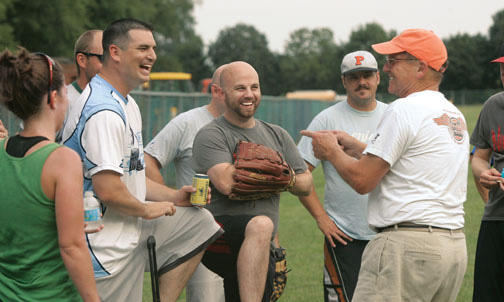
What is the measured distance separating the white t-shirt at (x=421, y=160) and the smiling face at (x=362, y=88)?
2.01m

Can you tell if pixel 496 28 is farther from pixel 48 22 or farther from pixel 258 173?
pixel 258 173

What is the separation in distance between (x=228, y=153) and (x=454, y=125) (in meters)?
1.63

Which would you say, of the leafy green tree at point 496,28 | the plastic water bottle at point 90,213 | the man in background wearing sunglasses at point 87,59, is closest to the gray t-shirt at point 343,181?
the man in background wearing sunglasses at point 87,59

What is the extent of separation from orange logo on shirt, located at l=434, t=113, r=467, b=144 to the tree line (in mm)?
7188

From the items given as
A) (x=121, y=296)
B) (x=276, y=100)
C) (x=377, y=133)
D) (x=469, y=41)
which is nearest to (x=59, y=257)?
(x=121, y=296)

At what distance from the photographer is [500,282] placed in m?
5.56

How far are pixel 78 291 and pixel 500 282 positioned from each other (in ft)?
12.0

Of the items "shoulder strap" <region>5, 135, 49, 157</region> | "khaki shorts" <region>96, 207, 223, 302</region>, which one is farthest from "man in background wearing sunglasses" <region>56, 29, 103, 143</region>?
"shoulder strap" <region>5, 135, 49, 157</region>

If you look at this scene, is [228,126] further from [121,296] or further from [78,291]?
[78,291]

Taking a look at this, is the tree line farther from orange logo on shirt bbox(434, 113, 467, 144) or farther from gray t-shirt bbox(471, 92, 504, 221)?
orange logo on shirt bbox(434, 113, 467, 144)

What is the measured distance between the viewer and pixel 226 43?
130000 millimetres

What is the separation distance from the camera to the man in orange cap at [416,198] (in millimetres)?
4250

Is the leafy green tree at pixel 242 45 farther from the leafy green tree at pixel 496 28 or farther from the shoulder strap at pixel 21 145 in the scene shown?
the shoulder strap at pixel 21 145

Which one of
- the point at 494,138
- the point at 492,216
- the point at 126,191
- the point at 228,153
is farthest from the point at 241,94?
the point at 492,216
